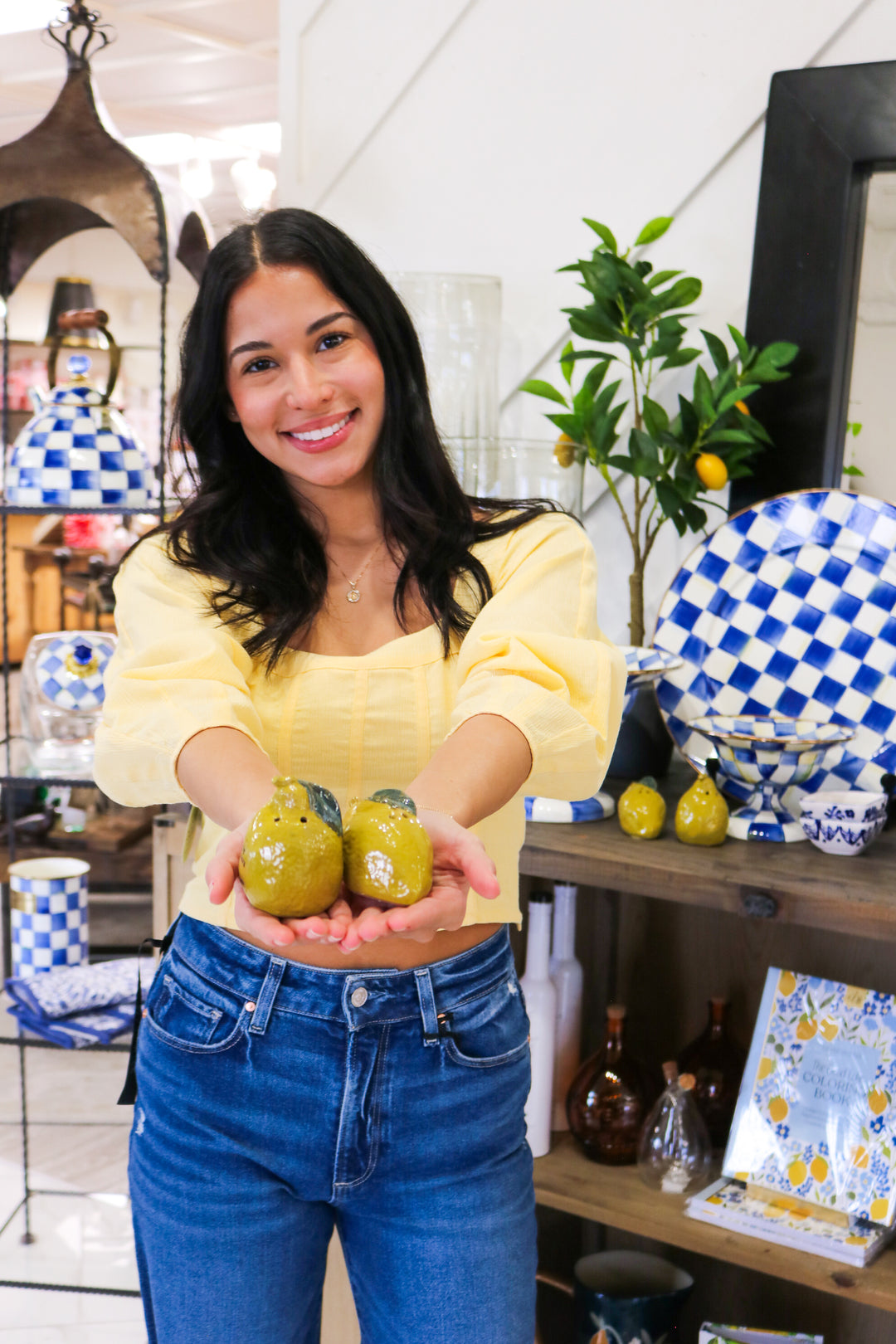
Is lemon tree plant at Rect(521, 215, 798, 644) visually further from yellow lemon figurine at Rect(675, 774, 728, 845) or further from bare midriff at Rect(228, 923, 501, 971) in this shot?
bare midriff at Rect(228, 923, 501, 971)

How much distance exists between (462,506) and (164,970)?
509 millimetres

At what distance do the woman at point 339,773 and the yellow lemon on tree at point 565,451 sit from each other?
Result: 616 millimetres

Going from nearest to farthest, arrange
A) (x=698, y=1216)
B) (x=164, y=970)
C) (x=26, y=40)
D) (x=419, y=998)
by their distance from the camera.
Result: (x=419, y=998)
(x=164, y=970)
(x=698, y=1216)
(x=26, y=40)

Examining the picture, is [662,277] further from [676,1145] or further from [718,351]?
[676,1145]

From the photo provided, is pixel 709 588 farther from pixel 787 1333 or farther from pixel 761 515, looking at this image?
pixel 787 1333

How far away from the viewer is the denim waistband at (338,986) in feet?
3.43

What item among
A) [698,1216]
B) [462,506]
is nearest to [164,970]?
[462,506]

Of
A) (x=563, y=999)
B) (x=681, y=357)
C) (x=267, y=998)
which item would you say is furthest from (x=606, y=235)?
(x=267, y=998)

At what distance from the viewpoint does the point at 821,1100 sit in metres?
1.63

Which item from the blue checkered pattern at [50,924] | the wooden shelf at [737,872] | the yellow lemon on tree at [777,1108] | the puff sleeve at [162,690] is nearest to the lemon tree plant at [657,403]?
the wooden shelf at [737,872]

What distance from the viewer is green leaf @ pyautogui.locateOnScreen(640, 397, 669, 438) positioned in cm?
173

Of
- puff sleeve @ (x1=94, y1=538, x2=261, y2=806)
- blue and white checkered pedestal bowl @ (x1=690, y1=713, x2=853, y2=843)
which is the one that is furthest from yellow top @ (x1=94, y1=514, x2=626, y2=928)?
blue and white checkered pedestal bowl @ (x1=690, y1=713, x2=853, y2=843)

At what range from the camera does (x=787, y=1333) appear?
1.67m

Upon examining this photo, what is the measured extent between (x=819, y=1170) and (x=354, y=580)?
0.96 meters
